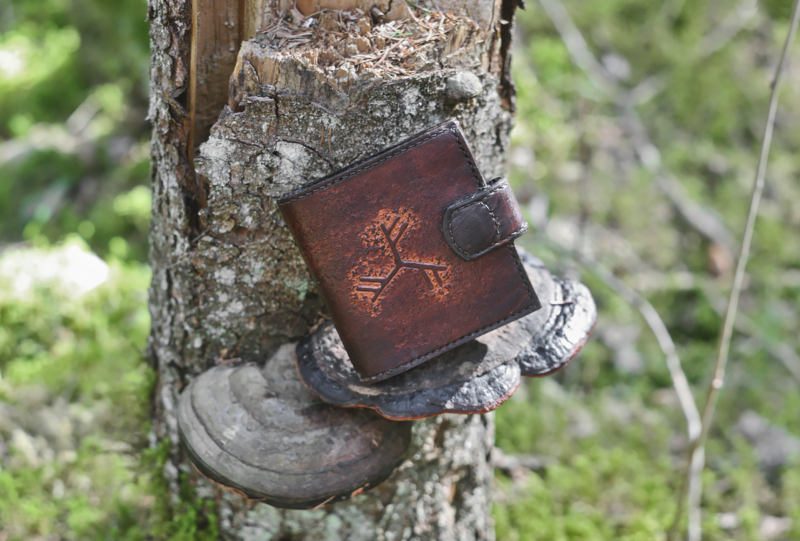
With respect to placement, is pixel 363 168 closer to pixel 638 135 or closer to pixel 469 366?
pixel 469 366

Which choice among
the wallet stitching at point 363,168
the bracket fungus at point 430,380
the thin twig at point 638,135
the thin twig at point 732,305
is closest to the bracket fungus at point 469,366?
the bracket fungus at point 430,380

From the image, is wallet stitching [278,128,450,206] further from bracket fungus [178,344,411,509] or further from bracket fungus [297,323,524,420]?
bracket fungus [178,344,411,509]

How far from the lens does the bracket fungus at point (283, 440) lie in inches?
53.7

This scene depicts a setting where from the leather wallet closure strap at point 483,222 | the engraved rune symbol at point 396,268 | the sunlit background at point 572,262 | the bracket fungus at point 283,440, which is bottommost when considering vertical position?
the sunlit background at point 572,262

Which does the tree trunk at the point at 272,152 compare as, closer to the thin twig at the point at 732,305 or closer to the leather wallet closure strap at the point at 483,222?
the leather wallet closure strap at the point at 483,222

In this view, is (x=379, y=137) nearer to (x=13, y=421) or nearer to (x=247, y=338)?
(x=247, y=338)

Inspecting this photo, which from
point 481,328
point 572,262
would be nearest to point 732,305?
point 481,328

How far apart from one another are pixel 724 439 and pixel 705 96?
3.52 meters

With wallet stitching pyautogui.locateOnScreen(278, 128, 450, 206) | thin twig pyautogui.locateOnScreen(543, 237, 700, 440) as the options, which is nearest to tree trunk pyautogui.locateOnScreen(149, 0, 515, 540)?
wallet stitching pyautogui.locateOnScreen(278, 128, 450, 206)

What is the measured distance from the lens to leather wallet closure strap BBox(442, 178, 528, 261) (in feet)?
4.31

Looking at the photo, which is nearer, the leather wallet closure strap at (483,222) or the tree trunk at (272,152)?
the leather wallet closure strap at (483,222)

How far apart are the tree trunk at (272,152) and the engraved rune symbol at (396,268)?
299mm

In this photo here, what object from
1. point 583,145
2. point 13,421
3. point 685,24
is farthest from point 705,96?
point 13,421

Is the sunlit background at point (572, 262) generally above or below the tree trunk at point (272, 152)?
below
